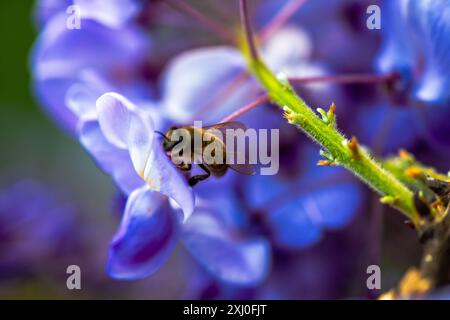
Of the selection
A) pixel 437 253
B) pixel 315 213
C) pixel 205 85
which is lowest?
pixel 437 253

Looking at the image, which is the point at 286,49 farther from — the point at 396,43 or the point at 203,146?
the point at 203,146

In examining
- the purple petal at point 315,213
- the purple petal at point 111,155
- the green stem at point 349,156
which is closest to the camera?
the green stem at point 349,156

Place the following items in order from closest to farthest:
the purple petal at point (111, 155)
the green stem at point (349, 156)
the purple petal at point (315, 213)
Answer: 1. the green stem at point (349, 156)
2. the purple petal at point (111, 155)
3. the purple petal at point (315, 213)

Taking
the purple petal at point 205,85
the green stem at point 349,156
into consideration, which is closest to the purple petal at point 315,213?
the purple petal at point 205,85

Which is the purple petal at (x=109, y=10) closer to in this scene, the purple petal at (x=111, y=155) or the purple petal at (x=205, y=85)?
the purple petal at (x=205, y=85)

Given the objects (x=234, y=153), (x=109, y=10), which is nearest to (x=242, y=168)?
(x=234, y=153)

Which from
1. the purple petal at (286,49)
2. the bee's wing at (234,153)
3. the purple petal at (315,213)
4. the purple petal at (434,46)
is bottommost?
the bee's wing at (234,153)

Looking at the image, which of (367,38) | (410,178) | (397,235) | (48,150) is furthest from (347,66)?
(48,150)
